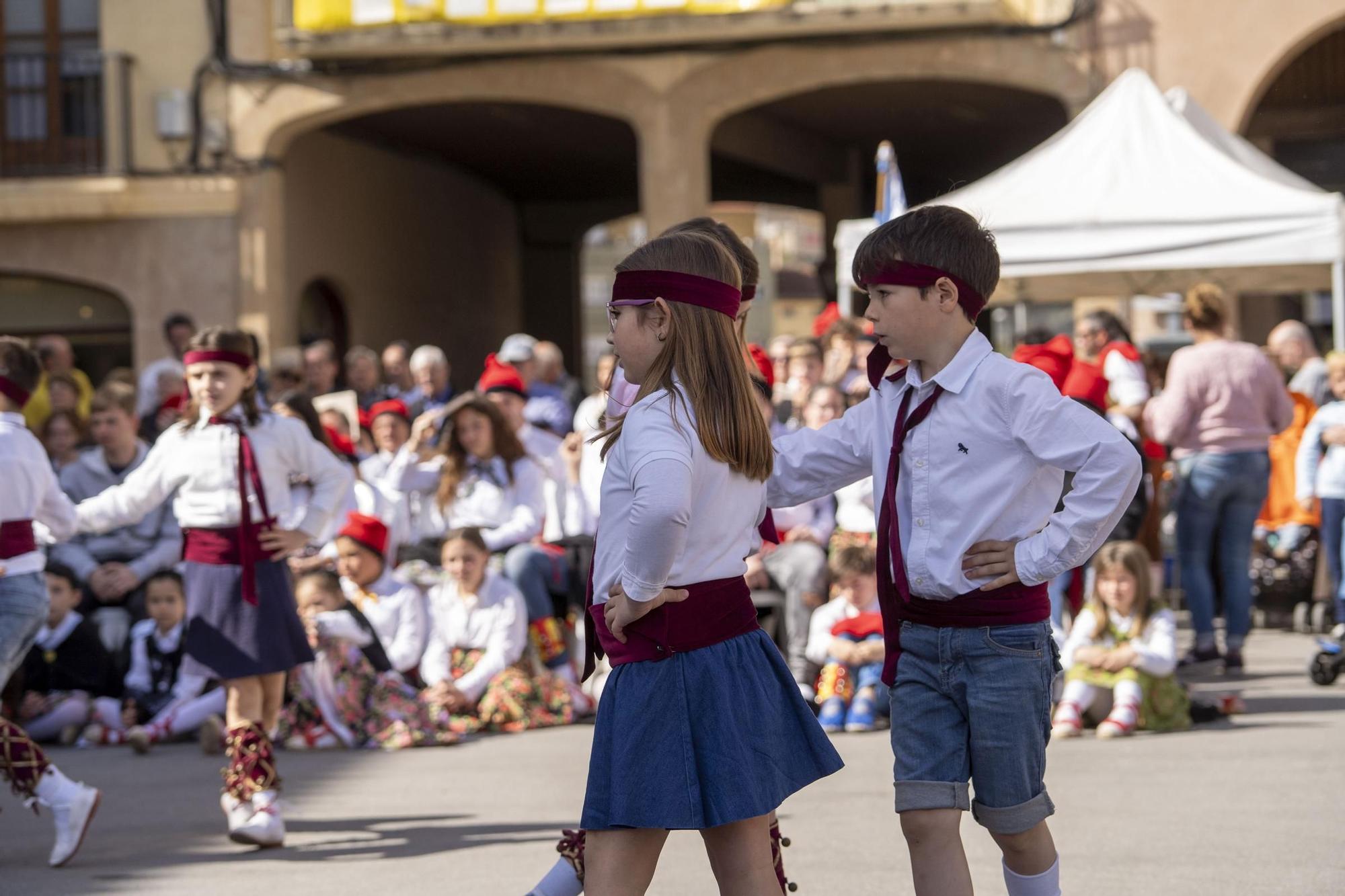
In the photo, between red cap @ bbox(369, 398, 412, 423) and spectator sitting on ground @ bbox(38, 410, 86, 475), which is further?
red cap @ bbox(369, 398, 412, 423)

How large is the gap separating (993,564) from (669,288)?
0.90 meters

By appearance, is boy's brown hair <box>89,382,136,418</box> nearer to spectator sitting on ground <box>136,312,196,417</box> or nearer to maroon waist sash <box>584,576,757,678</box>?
spectator sitting on ground <box>136,312,196,417</box>

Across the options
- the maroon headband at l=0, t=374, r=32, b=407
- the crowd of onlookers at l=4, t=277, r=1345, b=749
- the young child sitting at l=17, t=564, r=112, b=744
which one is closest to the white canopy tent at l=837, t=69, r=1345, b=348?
the crowd of onlookers at l=4, t=277, r=1345, b=749

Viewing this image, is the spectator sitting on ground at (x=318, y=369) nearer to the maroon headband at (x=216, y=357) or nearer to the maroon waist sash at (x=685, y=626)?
the maroon headband at (x=216, y=357)

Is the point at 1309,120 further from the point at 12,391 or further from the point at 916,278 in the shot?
the point at 916,278

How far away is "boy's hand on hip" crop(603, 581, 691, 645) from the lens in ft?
12.3

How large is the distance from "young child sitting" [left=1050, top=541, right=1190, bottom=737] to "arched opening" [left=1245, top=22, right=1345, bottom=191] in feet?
42.0

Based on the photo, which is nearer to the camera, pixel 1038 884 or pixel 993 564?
pixel 993 564

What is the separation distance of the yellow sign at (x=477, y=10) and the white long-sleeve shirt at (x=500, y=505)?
8.61 metres

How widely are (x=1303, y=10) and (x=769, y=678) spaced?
1497cm

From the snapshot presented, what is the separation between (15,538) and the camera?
6.25 metres

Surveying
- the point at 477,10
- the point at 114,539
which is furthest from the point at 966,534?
the point at 477,10

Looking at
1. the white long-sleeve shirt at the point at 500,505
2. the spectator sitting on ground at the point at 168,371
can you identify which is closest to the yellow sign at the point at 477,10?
the spectator sitting on ground at the point at 168,371

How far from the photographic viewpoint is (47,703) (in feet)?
32.0
